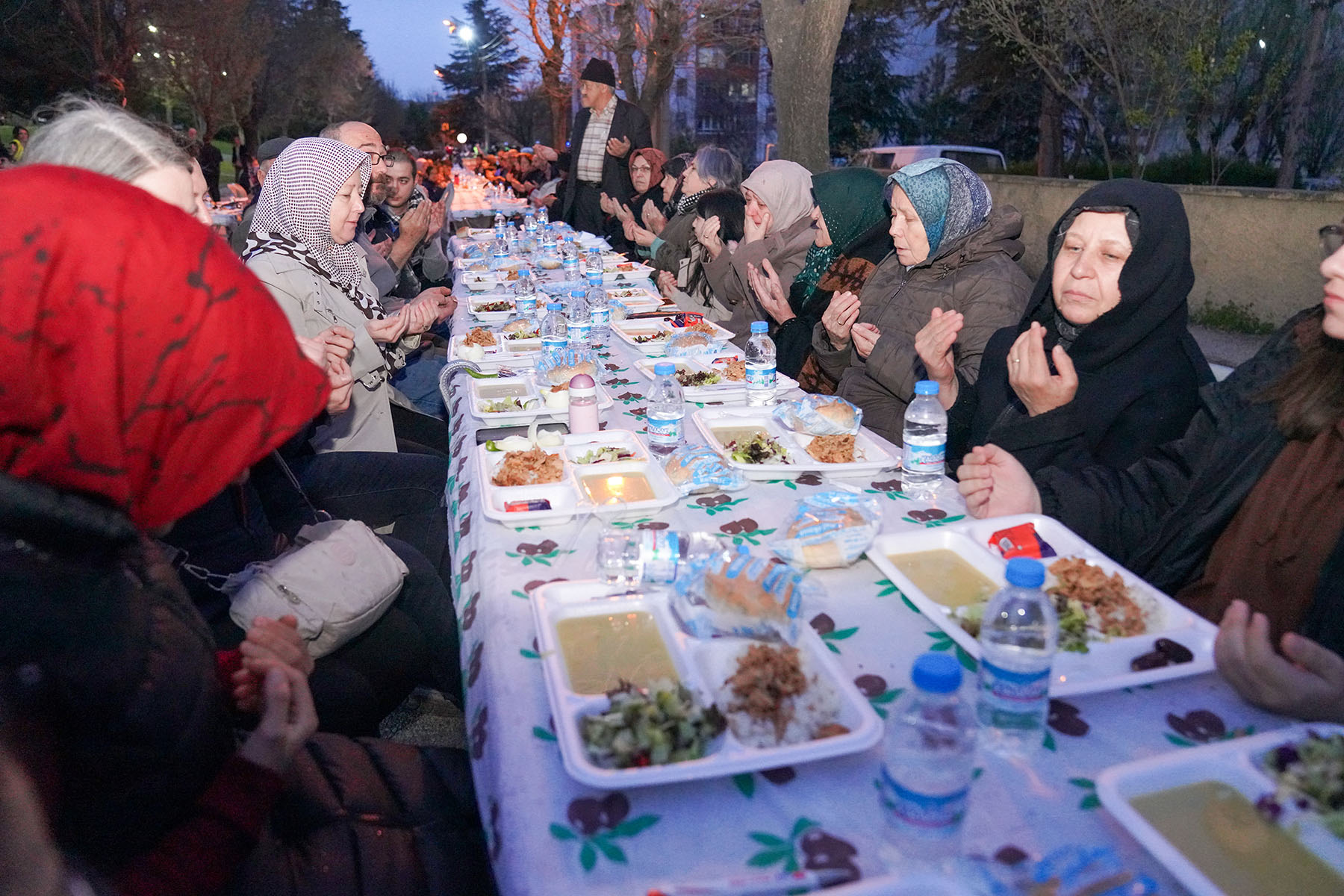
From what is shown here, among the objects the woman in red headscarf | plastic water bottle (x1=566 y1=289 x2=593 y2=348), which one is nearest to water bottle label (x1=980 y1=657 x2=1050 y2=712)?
the woman in red headscarf

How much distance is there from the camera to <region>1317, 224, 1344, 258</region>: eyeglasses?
175cm

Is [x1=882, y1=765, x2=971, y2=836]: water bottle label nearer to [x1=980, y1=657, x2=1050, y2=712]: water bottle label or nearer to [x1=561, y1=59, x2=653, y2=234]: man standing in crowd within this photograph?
[x1=980, y1=657, x2=1050, y2=712]: water bottle label

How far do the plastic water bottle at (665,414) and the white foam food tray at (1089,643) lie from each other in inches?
31.2

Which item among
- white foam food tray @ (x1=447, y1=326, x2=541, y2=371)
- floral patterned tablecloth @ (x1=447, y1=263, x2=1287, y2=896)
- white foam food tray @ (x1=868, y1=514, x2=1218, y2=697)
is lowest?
floral patterned tablecloth @ (x1=447, y1=263, x2=1287, y2=896)

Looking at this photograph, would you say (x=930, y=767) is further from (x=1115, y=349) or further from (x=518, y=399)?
(x=518, y=399)

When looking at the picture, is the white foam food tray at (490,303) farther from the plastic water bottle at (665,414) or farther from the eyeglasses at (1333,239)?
the eyeglasses at (1333,239)

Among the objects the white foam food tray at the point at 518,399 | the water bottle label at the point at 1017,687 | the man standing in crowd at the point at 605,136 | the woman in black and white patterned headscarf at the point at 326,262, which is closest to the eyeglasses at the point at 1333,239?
the water bottle label at the point at 1017,687

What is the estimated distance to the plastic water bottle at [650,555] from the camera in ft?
5.29

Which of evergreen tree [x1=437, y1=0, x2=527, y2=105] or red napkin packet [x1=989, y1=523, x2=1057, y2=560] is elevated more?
evergreen tree [x1=437, y1=0, x2=527, y2=105]

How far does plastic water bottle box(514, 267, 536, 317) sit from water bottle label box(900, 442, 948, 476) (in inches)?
99.0

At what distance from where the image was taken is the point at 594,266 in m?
5.60

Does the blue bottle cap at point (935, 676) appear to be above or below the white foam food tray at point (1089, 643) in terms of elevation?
above

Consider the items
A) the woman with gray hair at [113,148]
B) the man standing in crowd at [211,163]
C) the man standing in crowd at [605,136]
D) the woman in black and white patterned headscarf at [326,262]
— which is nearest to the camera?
the woman with gray hair at [113,148]

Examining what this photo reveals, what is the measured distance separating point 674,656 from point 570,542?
535mm
